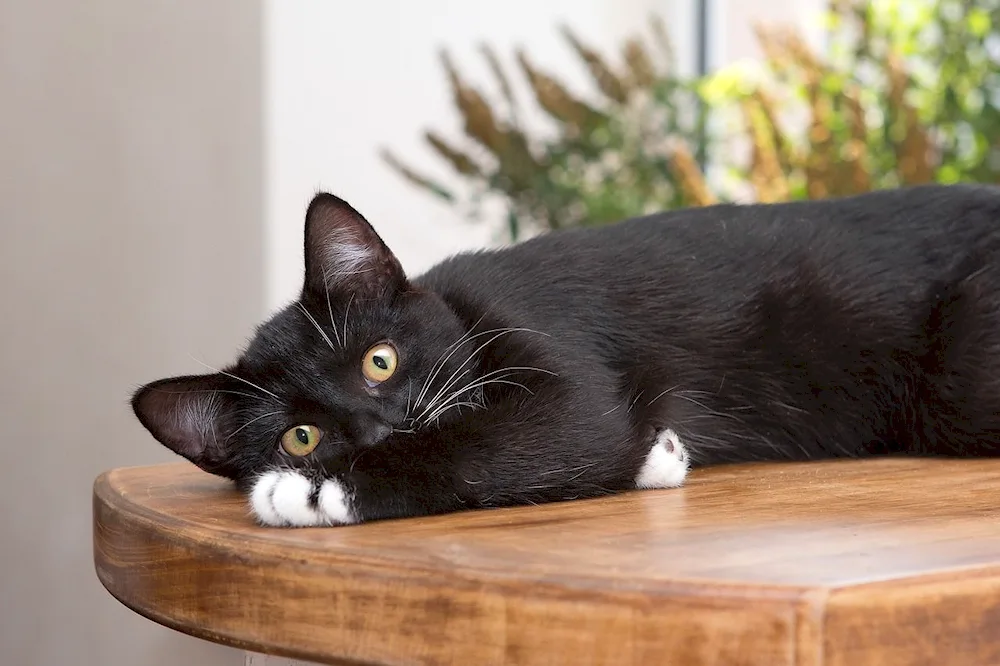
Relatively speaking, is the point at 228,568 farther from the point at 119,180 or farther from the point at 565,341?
the point at 119,180

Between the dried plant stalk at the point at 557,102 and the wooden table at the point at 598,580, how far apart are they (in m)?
1.27

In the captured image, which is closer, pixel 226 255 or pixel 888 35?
pixel 888 35

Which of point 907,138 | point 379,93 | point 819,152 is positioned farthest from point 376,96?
point 907,138

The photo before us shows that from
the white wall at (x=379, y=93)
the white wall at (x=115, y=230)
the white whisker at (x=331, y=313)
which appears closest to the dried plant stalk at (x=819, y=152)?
the white wall at (x=379, y=93)

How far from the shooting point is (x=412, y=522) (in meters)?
→ 0.83

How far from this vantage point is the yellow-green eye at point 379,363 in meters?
1.01

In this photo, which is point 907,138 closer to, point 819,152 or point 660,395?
point 819,152

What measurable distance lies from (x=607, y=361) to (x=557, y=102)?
→ 1000mm

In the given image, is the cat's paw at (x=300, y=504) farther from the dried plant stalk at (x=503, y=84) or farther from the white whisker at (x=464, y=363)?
the dried plant stalk at (x=503, y=84)

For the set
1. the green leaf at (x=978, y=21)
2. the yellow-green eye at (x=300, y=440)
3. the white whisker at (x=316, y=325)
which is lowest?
the yellow-green eye at (x=300, y=440)

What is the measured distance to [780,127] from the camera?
2057 mm

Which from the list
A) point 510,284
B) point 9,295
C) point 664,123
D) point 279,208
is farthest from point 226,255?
point 510,284

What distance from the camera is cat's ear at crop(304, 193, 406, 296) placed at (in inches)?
41.4

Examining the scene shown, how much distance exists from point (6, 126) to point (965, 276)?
1.79 m
